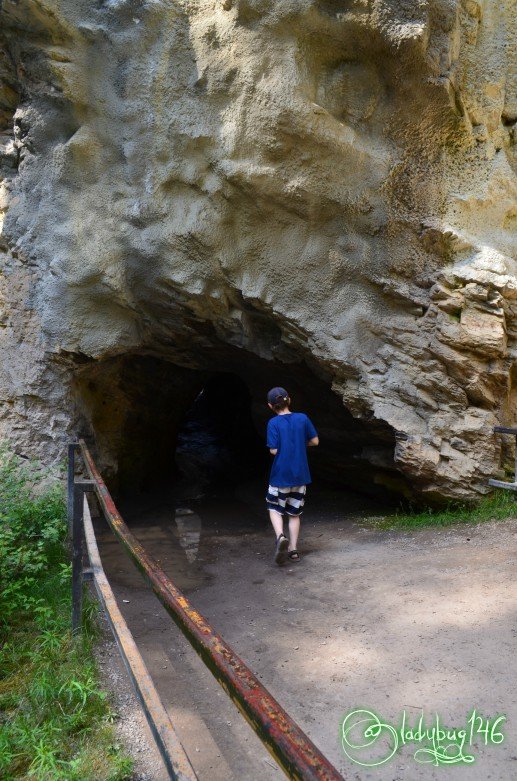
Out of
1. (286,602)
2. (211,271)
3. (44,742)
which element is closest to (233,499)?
(211,271)

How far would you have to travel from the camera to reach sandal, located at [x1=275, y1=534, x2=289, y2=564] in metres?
4.15

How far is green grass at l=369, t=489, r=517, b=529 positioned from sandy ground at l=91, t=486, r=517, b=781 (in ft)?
0.59

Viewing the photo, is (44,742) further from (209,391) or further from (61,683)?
(209,391)

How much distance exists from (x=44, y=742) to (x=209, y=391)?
37.8 ft

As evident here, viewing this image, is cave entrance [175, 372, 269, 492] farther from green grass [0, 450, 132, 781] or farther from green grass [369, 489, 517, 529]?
green grass [0, 450, 132, 781]

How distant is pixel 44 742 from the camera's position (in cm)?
226

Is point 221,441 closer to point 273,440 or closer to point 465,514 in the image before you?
point 465,514

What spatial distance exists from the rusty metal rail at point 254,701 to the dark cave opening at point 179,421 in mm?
4038

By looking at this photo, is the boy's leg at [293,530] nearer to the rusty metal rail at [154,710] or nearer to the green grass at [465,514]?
the green grass at [465,514]

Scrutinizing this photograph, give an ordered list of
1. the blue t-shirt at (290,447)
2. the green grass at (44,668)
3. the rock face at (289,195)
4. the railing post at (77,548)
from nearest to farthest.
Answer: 1. the green grass at (44,668)
2. the railing post at (77,548)
3. the blue t-shirt at (290,447)
4. the rock face at (289,195)

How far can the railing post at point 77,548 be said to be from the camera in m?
2.76

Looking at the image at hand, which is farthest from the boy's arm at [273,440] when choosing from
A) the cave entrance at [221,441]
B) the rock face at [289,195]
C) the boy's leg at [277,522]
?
the cave entrance at [221,441]

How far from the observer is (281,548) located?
419 centimetres

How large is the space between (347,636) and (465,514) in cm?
226
